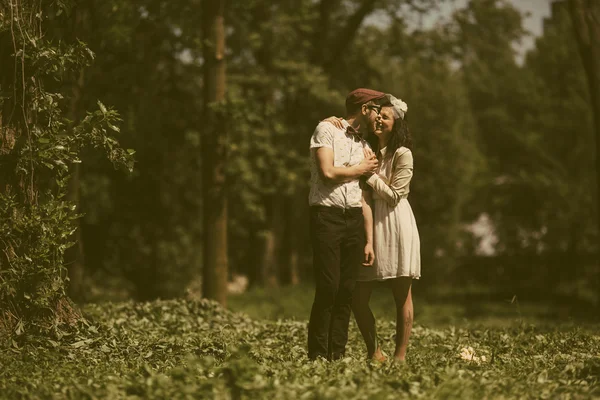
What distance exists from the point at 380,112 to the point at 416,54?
1959 cm

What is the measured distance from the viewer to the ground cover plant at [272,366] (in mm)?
5844

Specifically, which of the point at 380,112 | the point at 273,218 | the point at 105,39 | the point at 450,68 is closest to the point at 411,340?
the point at 380,112

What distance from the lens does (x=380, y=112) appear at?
757 cm

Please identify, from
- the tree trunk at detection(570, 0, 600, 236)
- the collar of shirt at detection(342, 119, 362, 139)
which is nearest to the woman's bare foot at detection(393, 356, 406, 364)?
the collar of shirt at detection(342, 119, 362, 139)

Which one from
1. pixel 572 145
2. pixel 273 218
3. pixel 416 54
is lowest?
pixel 273 218

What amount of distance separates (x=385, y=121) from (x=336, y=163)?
58 cm

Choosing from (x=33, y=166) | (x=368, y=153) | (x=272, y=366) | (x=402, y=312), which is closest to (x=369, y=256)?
(x=402, y=312)

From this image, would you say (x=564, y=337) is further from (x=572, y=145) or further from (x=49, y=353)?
(x=572, y=145)

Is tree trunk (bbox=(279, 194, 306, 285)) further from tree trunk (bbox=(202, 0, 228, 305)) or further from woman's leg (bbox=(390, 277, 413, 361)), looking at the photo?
woman's leg (bbox=(390, 277, 413, 361))

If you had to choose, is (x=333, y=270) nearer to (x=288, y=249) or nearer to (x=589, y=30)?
(x=589, y=30)

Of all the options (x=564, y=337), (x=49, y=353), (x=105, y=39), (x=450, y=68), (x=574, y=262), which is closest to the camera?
(x=49, y=353)

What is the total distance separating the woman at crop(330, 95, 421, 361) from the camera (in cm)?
741

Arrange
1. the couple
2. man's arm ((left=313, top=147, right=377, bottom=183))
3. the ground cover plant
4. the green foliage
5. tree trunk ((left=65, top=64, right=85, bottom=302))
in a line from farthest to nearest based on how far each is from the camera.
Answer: tree trunk ((left=65, top=64, right=85, bottom=302)) → the green foliage → the couple → man's arm ((left=313, top=147, right=377, bottom=183)) → the ground cover plant

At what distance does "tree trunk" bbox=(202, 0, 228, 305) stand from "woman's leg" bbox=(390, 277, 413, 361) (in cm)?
712
